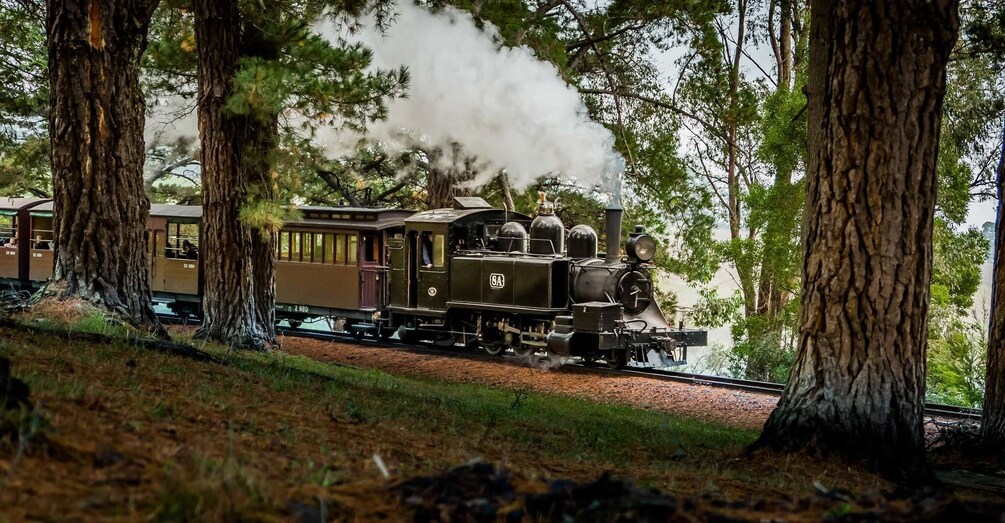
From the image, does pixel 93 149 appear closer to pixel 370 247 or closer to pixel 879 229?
pixel 879 229

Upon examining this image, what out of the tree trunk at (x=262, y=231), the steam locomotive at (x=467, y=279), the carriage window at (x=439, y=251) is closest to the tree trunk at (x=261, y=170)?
the tree trunk at (x=262, y=231)

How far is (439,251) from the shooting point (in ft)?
54.6

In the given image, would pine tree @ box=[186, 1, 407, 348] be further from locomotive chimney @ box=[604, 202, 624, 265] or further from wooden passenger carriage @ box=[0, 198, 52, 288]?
wooden passenger carriage @ box=[0, 198, 52, 288]

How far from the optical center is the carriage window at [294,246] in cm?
1931

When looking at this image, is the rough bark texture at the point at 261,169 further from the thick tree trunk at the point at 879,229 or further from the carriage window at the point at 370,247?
the thick tree trunk at the point at 879,229

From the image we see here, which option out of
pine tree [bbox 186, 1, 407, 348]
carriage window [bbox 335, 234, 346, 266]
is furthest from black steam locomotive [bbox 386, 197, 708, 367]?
pine tree [bbox 186, 1, 407, 348]

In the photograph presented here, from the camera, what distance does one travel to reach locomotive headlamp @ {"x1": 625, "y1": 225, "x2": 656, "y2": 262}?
15477mm

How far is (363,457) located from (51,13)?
8.05 metres

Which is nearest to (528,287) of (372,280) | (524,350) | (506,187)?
(524,350)

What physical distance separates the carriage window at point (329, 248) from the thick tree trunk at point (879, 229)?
13.0m

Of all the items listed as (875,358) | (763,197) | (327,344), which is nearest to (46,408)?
(875,358)

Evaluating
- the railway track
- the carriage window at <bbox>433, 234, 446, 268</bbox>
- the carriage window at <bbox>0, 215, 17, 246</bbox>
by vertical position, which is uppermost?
the carriage window at <bbox>0, 215, 17, 246</bbox>

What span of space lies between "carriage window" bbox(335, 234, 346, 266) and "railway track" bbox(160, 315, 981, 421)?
1456 mm

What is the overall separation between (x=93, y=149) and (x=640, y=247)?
336 inches
